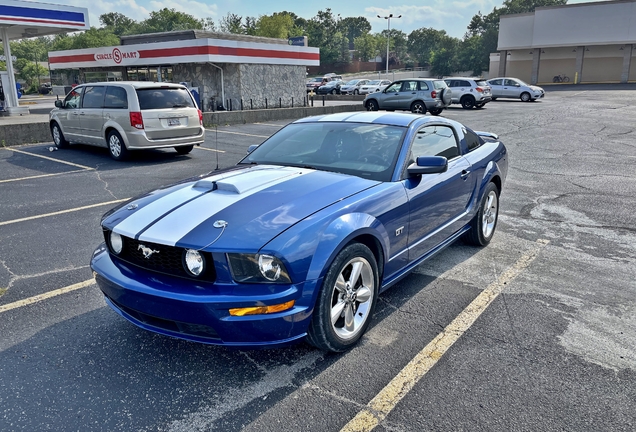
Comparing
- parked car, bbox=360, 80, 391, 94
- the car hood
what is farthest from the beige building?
the car hood

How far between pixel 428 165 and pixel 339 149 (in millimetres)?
807

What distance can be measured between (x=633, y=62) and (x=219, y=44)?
146 feet

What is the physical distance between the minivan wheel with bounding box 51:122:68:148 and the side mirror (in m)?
11.1

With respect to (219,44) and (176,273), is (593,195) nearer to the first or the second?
(176,273)

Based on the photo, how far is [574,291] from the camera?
14.1 ft

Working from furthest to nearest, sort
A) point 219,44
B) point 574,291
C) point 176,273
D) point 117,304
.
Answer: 1. point 219,44
2. point 574,291
3. point 117,304
4. point 176,273

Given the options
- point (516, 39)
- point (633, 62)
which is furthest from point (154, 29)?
point (633, 62)

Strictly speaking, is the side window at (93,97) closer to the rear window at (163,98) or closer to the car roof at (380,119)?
the rear window at (163,98)

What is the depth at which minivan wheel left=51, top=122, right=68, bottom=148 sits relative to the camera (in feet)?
40.5

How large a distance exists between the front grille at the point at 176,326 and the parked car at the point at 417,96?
21.0 m

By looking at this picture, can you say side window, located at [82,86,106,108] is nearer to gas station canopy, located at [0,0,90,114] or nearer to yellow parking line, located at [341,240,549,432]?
yellow parking line, located at [341,240,549,432]

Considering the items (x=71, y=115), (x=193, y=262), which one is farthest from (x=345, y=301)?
(x=71, y=115)

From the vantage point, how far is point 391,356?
328cm

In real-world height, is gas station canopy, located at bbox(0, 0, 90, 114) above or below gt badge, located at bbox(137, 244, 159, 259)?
above
